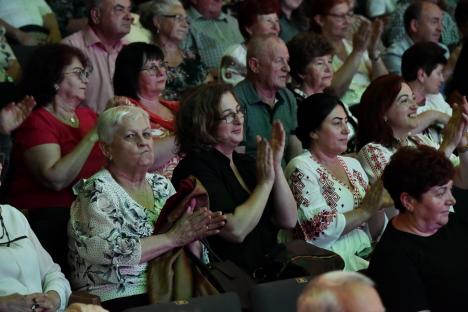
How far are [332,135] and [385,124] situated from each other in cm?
49

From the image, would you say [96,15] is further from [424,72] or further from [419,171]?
[419,171]

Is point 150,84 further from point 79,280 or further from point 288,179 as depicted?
point 79,280

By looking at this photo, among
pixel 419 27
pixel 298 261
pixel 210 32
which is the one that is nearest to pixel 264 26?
pixel 210 32

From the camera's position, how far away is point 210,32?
24.5ft

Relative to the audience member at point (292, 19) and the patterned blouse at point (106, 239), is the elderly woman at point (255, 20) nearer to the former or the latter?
the audience member at point (292, 19)

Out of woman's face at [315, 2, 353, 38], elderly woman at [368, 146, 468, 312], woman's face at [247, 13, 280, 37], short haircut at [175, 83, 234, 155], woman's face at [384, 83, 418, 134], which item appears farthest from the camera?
woman's face at [315, 2, 353, 38]

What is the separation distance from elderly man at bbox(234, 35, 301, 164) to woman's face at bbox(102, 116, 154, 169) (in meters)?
1.34

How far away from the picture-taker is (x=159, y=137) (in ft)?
17.9

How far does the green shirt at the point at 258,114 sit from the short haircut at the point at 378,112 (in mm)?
419

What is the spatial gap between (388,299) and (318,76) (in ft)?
7.93

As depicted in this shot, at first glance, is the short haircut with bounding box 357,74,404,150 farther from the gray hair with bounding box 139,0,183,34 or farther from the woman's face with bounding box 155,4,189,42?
the gray hair with bounding box 139,0,183,34

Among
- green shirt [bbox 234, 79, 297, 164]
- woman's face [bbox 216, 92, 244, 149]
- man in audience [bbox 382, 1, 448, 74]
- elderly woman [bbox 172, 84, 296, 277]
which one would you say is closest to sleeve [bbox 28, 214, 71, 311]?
elderly woman [bbox 172, 84, 296, 277]

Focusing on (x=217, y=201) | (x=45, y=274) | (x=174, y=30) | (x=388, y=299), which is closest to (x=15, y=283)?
(x=45, y=274)

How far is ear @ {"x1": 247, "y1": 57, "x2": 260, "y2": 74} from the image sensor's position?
6.10 m
